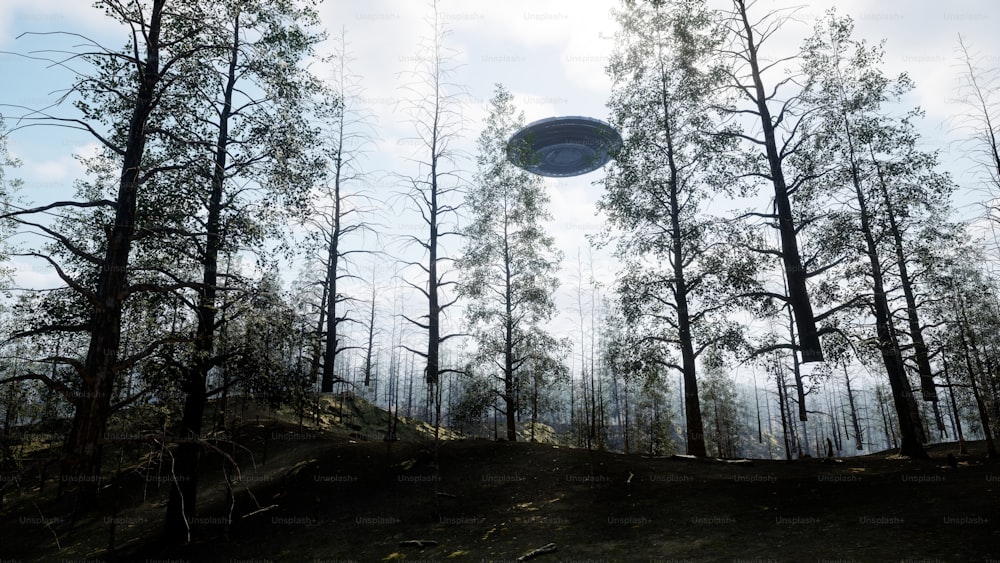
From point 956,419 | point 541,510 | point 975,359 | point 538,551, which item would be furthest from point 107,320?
point 975,359

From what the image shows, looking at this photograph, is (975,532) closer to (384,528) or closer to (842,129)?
(384,528)

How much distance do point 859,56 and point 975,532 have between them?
15361 mm

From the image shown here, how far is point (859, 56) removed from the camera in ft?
54.2

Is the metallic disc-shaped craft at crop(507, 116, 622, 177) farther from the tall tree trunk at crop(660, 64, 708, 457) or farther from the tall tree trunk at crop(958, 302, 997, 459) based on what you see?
the tall tree trunk at crop(958, 302, 997, 459)

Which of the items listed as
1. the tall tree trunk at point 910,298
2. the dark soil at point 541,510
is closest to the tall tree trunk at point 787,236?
the dark soil at point 541,510

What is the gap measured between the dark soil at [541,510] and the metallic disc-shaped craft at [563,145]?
1355 centimetres

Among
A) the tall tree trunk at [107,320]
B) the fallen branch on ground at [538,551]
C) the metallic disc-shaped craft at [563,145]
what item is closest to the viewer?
the tall tree trunk at [107,320]

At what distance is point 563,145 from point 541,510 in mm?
22204

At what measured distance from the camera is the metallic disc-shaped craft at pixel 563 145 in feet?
76.8

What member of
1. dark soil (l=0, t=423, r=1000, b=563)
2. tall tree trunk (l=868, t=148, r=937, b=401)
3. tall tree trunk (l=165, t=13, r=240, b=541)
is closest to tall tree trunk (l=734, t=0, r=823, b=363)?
dark soil (l=0, t=423, r=1000, b=563)

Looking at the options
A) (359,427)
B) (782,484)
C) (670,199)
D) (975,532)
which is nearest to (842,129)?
(670,199)

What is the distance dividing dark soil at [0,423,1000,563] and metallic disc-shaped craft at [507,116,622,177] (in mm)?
13552

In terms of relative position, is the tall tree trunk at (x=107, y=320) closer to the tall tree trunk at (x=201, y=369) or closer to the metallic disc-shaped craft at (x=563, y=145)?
the tall tree trunk at (x=201, y=369)

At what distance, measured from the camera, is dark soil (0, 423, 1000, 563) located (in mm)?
8461
